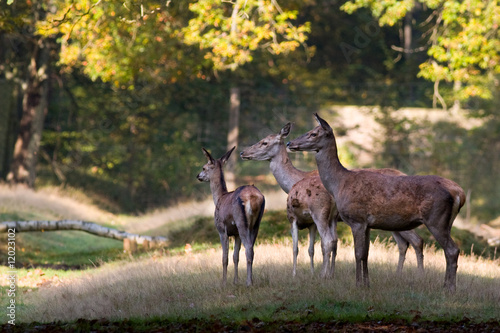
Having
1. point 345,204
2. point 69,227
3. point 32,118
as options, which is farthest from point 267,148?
point 32,118

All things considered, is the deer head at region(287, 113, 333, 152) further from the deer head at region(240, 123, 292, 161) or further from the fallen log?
the fallen log

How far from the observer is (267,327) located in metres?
9.01

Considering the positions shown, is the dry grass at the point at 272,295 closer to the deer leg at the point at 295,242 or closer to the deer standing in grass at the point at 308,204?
the deer leg at the point at 295,242

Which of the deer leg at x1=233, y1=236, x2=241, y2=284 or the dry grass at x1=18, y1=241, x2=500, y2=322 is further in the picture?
the deer leg at x1=233, y1=236, x2=241, y2=284

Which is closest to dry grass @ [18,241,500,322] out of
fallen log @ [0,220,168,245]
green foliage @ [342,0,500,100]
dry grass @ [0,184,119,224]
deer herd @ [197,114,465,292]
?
deer herd @ [197,114,465,292]

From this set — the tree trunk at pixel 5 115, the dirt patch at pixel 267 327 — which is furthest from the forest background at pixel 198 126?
the dirt patch at pixel 267 327

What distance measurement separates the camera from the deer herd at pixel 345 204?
10445 millimetres

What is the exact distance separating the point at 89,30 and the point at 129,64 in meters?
2.50

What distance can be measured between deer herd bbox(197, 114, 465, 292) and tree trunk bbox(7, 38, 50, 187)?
19.8 meters

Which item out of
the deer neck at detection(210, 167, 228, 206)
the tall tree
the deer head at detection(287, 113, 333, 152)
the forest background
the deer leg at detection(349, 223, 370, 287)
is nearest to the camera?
the deer leg at detection(349, 223, 370, 287)

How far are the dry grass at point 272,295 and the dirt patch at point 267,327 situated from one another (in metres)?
0.29

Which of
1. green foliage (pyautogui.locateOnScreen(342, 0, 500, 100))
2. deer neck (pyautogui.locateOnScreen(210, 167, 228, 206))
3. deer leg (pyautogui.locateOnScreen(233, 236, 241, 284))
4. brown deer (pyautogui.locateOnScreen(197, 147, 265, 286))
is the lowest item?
deer leg (pyautogui.locateOnScreen(233, 236, 241, 284))

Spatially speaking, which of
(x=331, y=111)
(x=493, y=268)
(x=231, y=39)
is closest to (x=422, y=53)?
(x=331, y=111)

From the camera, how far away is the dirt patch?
8.84m
